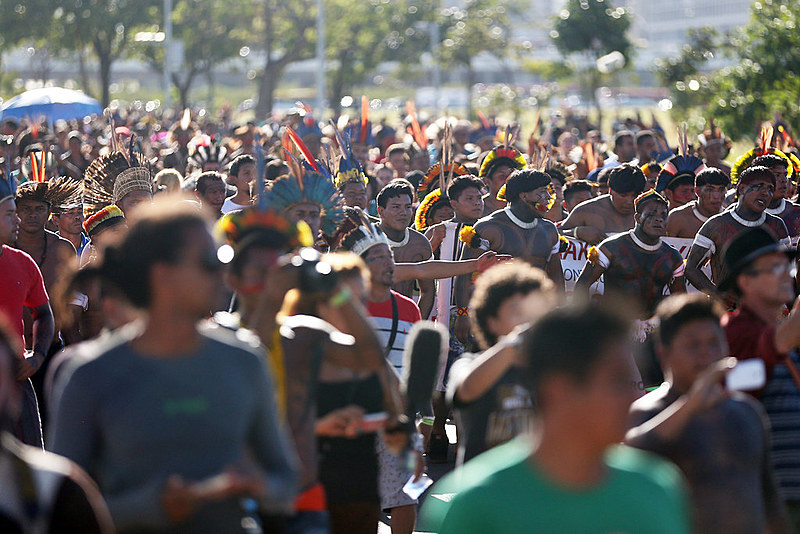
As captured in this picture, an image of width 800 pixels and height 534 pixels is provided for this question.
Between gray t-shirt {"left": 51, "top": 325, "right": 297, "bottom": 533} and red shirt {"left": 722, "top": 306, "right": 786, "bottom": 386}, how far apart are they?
2072 mm

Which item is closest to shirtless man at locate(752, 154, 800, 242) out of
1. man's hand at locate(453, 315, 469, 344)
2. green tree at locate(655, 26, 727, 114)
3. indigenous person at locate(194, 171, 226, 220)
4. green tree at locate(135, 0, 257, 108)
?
man's hand at locate(453, 315, 469, 344)

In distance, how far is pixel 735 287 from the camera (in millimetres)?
5219

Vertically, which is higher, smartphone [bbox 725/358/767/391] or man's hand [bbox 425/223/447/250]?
smartphone [bbox 725/358/767/391]

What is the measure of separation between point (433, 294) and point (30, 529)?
5786mm

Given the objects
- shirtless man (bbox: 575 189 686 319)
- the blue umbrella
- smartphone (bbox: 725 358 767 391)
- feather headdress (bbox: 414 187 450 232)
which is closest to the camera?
smartphone (bbox: 725 358 767 391)

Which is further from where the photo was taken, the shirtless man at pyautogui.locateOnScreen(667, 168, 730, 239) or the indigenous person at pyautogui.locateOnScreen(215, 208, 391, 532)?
the shirtless man at pyautogui.locateOnScreen(667, 168, 730, 239)

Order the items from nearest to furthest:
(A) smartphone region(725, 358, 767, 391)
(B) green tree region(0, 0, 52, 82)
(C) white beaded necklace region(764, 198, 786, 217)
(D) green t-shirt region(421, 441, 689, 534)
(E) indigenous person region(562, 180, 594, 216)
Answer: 1. (D) green t-shirt region(421, 441, 689, 534)
2. (A) smartphone region(725, 358, 767, 391)
3. (C) white beaded necklace region(764, 198, 786, 217)
4. (E) indigenous person region(562, 180, 594, 216)
5. (B) green tree region(0, 0, 52, 82)

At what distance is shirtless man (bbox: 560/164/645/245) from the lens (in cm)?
1032

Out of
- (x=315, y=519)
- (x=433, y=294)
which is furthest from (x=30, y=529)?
(x=433, y=294)

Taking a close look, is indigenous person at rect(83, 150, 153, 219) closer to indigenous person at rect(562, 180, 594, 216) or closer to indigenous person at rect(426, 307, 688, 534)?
indigenous person at rect(562, 180, 594, 216)

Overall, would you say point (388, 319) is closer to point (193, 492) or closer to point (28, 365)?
point (28, 365)

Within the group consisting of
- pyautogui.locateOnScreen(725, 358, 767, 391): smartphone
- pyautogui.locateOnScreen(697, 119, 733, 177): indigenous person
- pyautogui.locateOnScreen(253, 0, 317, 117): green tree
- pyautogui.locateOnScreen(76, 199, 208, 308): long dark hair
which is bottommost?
pyautogui.locateOnScreen(253, 0, 317, 117): green tree

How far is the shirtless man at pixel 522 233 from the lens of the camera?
884cm

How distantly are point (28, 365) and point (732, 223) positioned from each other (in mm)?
4814
